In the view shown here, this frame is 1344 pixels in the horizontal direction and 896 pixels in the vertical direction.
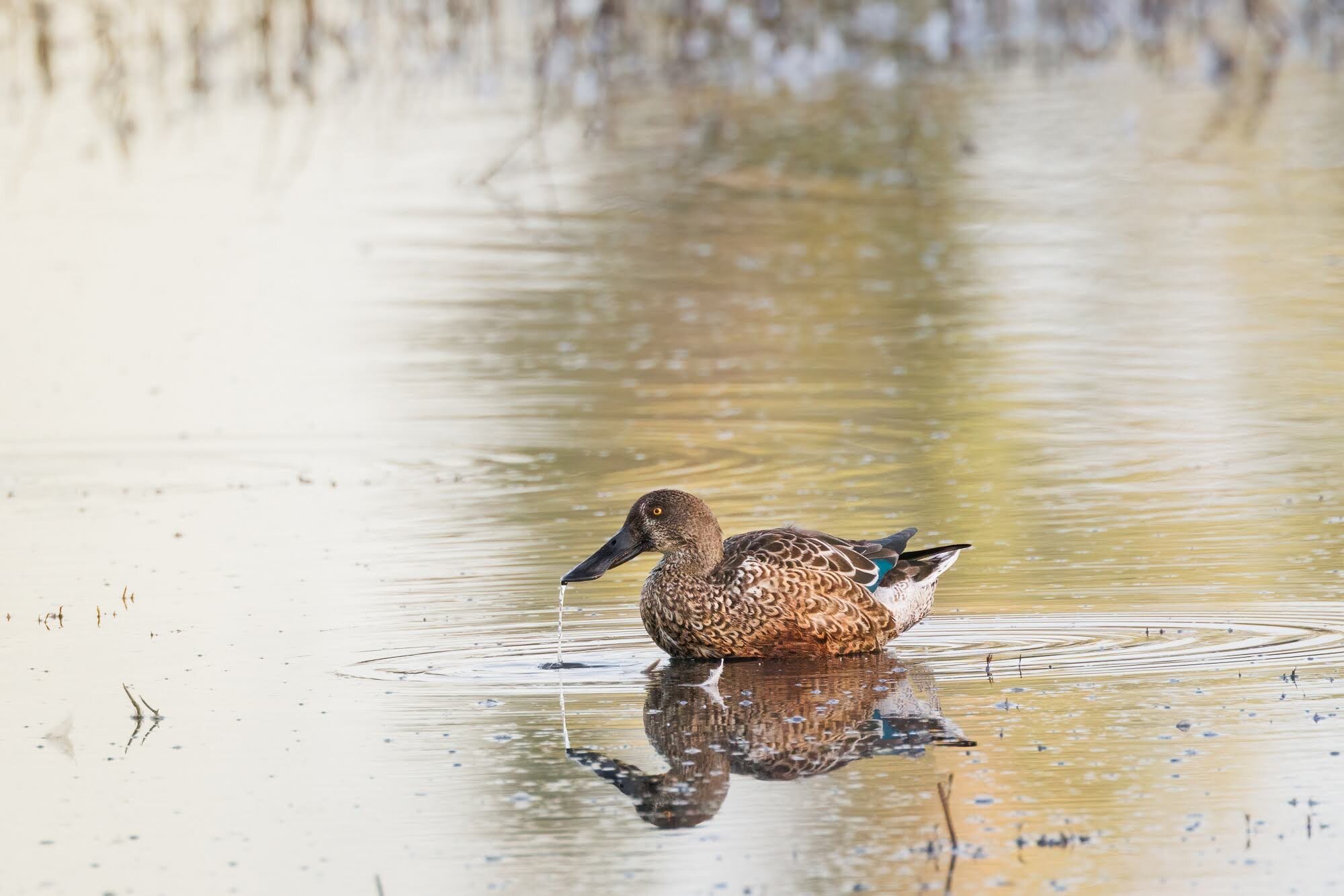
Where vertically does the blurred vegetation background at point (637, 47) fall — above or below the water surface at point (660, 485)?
above

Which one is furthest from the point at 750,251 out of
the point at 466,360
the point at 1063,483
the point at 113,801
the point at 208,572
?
the point at 113,801

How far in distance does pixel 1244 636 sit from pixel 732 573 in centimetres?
181

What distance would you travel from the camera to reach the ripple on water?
8000 millimetres

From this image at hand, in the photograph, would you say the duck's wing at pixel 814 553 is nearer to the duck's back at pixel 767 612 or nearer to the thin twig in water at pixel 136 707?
the duck's back at pixel 767 612

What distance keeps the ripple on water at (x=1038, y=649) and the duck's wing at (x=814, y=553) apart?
0.96 ft

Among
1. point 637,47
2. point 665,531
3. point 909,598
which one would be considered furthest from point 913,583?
point 637,47

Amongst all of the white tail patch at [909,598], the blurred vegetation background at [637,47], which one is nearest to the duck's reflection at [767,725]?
the white tail patch at [909,598]

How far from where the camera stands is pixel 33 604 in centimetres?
941

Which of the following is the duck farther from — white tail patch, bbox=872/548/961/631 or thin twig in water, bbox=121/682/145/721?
thin twig in water, bbox=121/682/145/721

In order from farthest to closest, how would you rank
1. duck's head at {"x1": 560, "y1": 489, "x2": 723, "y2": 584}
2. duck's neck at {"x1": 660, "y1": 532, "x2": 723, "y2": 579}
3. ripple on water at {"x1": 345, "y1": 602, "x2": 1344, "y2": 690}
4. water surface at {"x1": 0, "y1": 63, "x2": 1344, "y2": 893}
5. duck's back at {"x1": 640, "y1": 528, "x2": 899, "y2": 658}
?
duck's head at {"x1": 560, "y1": 489, "x2": 723, "y2": 584}
duck's neck at {"x1": 660, "y1": 532, "x2": 723, "y2": 579}
duck's back at {"x1": 640, "y1": 528, "x2": 899, "y2": 658}
ripple on water at {"x1": 345, "y1": 602, "x2": 1344, "y2": 690}
water surface at {"x1": 0, "y1": 63, "x2": 1344, "y2": 893}

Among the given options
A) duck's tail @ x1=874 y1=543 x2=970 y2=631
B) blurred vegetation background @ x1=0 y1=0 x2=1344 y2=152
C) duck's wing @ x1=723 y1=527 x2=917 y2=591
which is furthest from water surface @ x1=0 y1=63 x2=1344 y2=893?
blurred vegetation background @ x1=0 y1=0 x2=1344 y2=152

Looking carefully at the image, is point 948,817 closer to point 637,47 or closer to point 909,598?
point 909,598

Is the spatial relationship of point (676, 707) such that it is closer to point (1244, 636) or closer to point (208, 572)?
point (1244, 636)

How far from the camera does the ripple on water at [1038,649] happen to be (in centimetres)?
800
